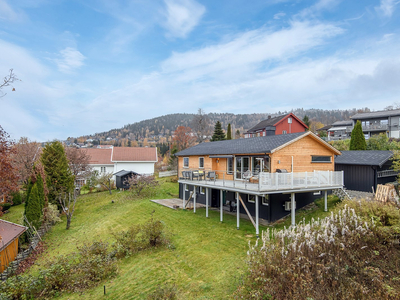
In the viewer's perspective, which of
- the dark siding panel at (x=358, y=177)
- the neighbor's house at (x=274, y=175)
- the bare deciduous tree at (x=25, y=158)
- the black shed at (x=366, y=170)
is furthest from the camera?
the bare deciduous tree at (x=25, y=158)

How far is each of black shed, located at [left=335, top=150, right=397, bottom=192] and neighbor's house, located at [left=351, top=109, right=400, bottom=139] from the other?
27.8 m

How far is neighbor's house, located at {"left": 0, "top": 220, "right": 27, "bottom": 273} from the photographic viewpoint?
40.4 feet

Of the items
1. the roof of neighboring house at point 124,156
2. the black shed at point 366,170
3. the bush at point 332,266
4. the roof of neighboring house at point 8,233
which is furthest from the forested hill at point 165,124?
the bush at point 332,266

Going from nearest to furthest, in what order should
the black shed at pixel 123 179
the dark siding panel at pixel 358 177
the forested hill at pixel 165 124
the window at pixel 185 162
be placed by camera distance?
the dark siding panel at pixel 358 177 < the window at pixel 185 162 < the black shed at pixel 123 179 < the forested hill at pixel 165 124

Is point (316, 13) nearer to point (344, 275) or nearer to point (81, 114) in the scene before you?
point (344, 275)

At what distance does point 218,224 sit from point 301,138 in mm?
8546

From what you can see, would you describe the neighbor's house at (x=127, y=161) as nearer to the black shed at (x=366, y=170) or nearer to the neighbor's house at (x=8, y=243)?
the neighbor's house at (x=8, y=243)

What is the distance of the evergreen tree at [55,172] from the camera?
71.9 feet

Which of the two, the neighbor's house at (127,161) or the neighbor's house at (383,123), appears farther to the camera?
the neighbor's house at (383,123)

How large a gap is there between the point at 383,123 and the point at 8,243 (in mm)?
55310

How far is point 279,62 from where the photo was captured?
24.2 m

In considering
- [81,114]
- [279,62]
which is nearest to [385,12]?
[279,62]

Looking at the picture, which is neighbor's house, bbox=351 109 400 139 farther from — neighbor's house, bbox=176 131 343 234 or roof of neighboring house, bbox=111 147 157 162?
roof of neighboring house, bbox=111 147 157 162

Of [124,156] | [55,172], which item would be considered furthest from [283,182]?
[124,156]
